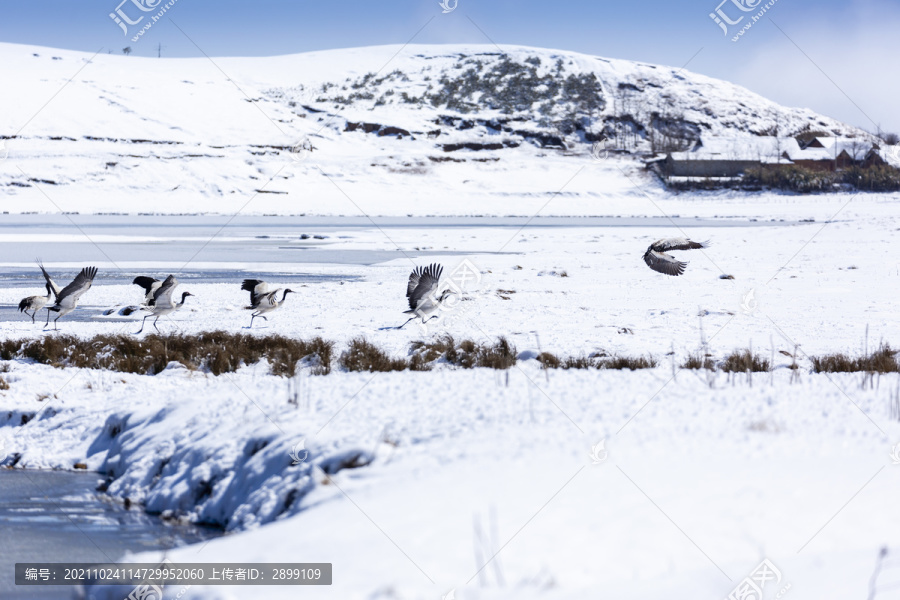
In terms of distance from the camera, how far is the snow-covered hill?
73.4 meters

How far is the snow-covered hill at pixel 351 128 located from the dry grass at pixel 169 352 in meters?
45.9

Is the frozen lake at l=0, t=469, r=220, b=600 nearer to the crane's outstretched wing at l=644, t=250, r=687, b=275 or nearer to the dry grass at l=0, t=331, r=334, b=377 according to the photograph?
the dry grass at l=0, t=331, r=334, b=377

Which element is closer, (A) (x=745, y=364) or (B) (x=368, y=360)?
(A) (x=745, y=364)

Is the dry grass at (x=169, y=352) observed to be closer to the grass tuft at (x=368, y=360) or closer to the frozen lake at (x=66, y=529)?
the grass tuft at (x=368, y=360)

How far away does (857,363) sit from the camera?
11.3 metres

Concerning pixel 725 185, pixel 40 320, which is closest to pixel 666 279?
pixel 40 320

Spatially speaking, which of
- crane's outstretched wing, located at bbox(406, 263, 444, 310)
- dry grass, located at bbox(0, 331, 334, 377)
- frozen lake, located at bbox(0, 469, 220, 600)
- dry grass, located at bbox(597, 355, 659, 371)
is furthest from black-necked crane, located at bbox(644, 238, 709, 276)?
frozen lake, located at bbox(0, 469, 220, 600)

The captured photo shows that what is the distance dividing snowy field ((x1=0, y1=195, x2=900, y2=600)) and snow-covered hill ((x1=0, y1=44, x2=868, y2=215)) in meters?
49.9

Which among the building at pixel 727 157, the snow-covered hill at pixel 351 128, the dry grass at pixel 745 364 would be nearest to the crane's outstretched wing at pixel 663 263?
the dry grass at pixel 745 364

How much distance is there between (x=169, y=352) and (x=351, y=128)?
95868mm

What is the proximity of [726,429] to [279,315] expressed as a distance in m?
12.1

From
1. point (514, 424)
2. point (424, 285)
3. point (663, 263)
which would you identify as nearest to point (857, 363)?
point (663, 263)

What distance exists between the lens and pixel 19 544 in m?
6.97

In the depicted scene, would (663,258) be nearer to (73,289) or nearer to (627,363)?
(627,363)
